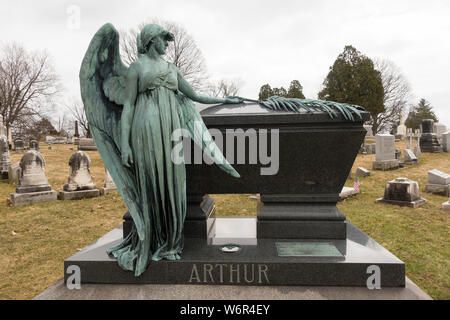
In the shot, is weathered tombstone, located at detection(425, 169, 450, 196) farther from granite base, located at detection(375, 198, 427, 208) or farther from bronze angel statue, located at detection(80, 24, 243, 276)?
bronze angel statue, located at detection(80, 24, 243, 276)

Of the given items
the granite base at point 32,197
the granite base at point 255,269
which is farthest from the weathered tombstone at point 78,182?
the granite base at point 255,269

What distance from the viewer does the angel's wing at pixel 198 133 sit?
243 cm

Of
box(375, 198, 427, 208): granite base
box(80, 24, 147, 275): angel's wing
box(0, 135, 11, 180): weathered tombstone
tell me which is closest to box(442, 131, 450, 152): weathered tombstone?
box(375, 198, 427, 208): granite base

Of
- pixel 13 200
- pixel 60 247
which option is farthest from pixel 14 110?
pixel 60 247

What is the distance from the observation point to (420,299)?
83.9 inches

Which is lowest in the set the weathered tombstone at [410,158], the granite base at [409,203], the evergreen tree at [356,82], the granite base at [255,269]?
the granite base at [409,203]

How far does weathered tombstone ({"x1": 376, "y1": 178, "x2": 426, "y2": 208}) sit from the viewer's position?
6742 millimetres

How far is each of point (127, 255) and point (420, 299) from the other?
2.36 m

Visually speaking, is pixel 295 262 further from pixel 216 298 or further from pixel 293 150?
pixel 293 150

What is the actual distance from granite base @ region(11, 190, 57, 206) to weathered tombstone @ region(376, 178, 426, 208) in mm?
8670

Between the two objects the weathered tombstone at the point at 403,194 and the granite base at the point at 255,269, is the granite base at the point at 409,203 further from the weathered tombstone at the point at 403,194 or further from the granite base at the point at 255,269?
the granite base at the point at 255,269

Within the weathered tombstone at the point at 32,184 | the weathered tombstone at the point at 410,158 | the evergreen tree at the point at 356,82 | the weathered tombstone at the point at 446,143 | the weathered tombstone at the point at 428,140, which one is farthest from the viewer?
the evergreen tree at the point at 356,82

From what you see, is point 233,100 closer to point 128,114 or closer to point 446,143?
point 128,114
